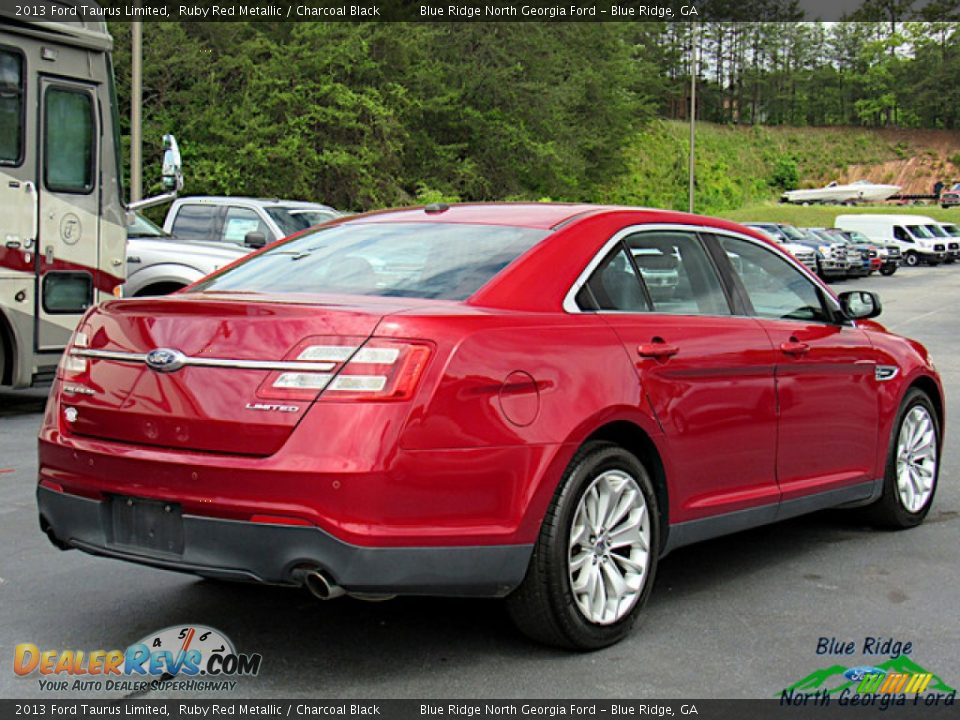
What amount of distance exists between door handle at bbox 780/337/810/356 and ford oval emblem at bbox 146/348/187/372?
2673mm

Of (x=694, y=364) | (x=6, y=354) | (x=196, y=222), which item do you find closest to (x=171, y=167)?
(x=6, y=354)

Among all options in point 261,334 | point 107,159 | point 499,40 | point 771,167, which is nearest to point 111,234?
point 107,159

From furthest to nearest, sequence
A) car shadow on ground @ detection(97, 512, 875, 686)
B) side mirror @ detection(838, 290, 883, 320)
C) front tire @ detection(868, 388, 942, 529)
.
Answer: front tire @ detection(868, 388, 942, 529), side mirror @ detection(838, 290, 883, 320), car shadow on ground @ detection(97, 512, 875, 686)

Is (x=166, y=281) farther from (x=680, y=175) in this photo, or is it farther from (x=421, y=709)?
(x=680, y=175)

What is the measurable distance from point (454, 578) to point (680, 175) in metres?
92.3

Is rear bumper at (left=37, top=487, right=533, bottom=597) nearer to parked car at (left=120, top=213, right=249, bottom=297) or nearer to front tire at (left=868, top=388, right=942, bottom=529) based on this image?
front tire at (left=868, top=388, right=942, bottom=529)

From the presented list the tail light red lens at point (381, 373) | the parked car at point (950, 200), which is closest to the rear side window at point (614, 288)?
the tail light red lens at point (381, 373)

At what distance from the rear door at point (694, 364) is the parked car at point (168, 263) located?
325 inches

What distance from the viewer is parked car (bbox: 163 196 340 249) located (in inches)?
683

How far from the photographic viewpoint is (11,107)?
410 inches

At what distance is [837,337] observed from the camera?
612cm

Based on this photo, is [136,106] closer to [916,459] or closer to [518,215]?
[916,459]

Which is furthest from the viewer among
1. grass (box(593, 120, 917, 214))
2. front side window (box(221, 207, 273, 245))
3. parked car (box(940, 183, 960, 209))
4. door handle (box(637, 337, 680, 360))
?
parked car (box(940, 183, 960, 209))

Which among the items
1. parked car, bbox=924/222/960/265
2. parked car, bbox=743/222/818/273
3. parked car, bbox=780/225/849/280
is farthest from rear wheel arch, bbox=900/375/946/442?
parked car, bbox=924/222/960/265
